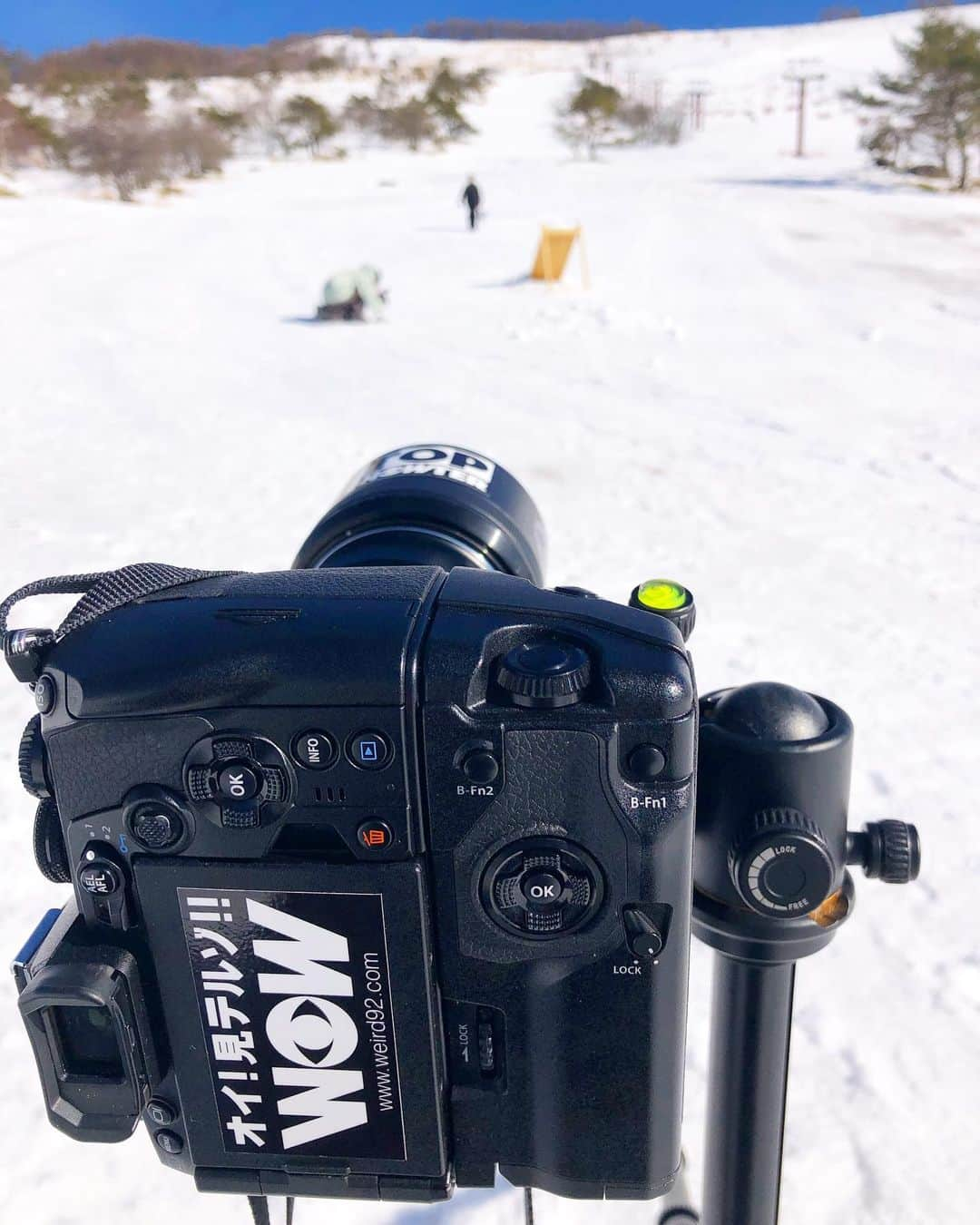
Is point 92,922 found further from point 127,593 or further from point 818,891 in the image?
point 818,891

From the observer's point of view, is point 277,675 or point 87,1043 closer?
point 277,675

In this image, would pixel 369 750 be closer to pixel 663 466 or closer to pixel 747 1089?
pixel 747 1089

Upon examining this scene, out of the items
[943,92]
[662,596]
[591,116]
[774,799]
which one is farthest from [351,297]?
[591,116]

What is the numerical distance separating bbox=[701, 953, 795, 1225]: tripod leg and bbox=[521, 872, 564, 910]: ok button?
31 centimetres

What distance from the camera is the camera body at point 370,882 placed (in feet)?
2.88

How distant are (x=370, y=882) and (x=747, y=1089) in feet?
1.79

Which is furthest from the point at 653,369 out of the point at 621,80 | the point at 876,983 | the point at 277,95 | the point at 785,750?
the point at 621,80

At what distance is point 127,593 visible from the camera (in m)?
0.96

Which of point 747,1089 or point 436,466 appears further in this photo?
point 436,466

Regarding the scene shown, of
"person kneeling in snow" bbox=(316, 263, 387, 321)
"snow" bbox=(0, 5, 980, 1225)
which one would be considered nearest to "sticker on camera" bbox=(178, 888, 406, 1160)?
"snow" bbox=(0, 5, 980, 1225)

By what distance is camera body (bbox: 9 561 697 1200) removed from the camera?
34.6 inches

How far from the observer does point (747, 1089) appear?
116cm

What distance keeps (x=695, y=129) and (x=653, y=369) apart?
46.4 meters

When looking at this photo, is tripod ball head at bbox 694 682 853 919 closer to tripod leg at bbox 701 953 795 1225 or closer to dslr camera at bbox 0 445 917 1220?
dslr camera at bbox 0 445 917 1220
